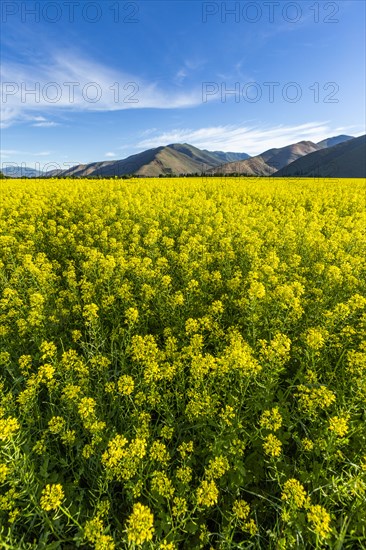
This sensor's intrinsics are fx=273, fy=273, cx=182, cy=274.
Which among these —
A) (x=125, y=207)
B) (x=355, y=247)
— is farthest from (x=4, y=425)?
(x=125, y=207)

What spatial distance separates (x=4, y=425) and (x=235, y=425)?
195 cm

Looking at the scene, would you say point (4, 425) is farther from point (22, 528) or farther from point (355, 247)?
point (355, 247)

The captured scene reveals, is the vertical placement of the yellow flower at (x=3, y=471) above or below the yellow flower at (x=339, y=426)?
below

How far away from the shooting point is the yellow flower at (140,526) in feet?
5.49

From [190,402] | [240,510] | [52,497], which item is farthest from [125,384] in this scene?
[240,510]

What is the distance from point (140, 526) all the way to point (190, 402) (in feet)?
3.51

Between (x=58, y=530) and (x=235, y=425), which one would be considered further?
(x=235, y=425)

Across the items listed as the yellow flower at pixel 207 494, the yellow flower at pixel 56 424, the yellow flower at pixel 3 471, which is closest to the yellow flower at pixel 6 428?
the yellow flower at pixel 3 471

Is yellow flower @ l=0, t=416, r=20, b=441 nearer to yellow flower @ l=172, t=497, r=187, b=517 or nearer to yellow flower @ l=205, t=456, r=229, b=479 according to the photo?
yellow flower @ l=172, t=497, r=187, b=517

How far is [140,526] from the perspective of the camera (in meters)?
1.72

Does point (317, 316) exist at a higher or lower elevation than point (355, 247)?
lower

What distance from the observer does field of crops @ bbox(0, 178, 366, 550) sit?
2.08 m

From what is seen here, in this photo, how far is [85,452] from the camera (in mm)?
2402

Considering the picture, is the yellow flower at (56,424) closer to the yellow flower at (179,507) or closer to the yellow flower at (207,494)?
the yellow flower at (179,507)
